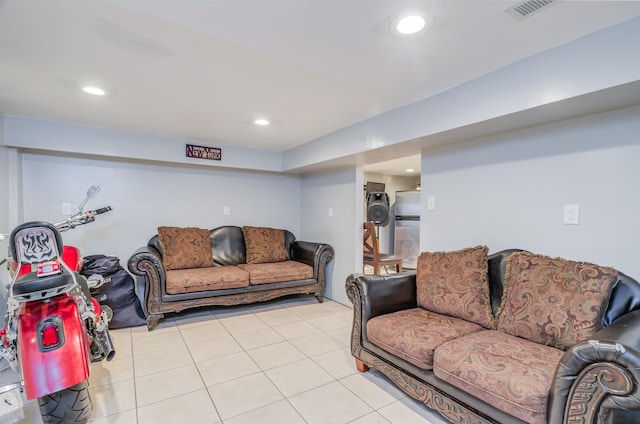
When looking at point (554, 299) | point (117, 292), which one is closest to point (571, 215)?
point (554, 299)

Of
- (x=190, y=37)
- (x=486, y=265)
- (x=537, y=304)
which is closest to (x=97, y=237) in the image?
(x=190, y=37)

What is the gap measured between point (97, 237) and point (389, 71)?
3.46 m

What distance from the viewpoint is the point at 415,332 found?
1.81 m

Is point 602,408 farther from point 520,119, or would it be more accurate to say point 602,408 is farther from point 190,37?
point 190,37

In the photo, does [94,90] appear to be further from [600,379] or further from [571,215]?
[571,215]

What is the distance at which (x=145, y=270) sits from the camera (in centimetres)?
288

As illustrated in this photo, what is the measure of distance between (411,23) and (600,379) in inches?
62.9

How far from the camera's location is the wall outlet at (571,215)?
186cm

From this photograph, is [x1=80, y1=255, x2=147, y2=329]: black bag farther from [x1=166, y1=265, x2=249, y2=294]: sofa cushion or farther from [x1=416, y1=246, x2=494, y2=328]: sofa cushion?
[x1=416, y1=246, x2=494, y2=328]: sofa cushion

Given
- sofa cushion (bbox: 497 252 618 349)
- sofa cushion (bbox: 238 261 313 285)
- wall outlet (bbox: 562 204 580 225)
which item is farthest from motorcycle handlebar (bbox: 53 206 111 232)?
wall outlet (bbox: 562 204 580 225)

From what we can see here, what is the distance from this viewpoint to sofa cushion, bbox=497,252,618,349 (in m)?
1.52

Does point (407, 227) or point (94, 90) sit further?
point (407, 227)

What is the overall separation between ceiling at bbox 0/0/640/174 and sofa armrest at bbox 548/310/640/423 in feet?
4.39

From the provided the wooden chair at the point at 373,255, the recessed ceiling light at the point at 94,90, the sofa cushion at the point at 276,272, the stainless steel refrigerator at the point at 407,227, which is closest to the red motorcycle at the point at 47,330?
the recessed ceiling light at the point at 94,90
